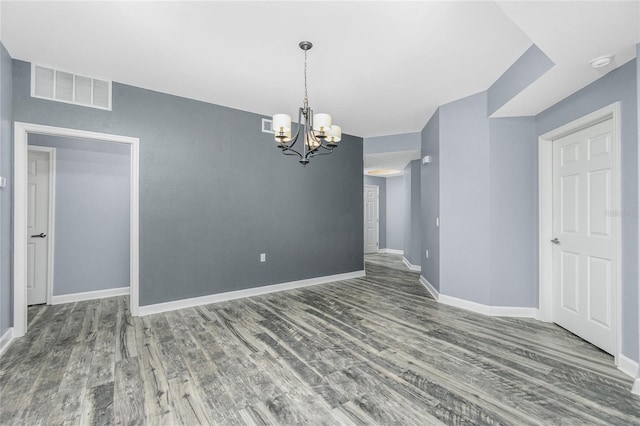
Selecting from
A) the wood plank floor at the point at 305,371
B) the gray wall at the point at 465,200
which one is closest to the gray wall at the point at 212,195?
the wood plank floor at the point at 305,371

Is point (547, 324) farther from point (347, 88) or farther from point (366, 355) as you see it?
point (347, 88)

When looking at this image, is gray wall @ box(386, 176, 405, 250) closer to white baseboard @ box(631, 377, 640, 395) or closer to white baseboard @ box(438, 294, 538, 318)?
white baseboard @ box(438, 294, 538, 318)

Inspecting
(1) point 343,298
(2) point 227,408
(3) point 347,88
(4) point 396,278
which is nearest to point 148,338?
(2) point 227,408

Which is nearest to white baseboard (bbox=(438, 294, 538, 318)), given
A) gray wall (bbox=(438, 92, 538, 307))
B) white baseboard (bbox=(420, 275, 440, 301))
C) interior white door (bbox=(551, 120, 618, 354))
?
gray wall (bbox=(438, 92, 538, 307))

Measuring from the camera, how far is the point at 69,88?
10.3 feet

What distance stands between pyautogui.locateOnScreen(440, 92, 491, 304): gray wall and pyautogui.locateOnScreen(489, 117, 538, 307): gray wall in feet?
0.28

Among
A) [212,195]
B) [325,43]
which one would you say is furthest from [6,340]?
[325,43]

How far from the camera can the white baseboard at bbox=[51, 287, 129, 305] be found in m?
Answer: 3.98

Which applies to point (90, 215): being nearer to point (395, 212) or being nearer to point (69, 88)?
point (69, 88)

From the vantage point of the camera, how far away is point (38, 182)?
12.8ft

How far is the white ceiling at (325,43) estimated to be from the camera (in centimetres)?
203

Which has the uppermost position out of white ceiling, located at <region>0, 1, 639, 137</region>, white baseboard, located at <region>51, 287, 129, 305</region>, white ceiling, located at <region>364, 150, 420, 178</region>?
white ceiling, located at <region>0, 1, 639, 137</region>

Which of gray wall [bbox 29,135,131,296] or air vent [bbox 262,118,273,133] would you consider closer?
gray wall [bbox 29,135,131,296]

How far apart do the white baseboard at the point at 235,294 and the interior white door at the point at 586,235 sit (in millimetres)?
3180
